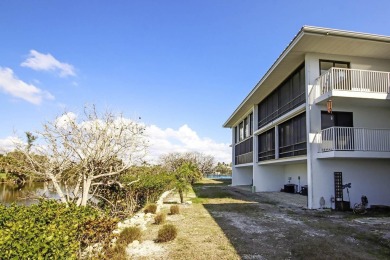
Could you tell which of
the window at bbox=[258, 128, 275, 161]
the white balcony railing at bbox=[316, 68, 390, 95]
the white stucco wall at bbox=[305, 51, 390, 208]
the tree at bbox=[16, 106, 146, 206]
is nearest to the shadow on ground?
the white stucco wall at bbox=[305, 51, 390, 208]

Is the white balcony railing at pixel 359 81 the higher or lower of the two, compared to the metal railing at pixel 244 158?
higher

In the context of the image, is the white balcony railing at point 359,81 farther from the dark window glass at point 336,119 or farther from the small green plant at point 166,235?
the small green plant at point 166,235

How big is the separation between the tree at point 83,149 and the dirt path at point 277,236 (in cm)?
258

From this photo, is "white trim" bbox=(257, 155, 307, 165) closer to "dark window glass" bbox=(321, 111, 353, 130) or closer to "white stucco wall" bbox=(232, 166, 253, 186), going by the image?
"dark window glass" bbox=(321, 111, 353, 130)

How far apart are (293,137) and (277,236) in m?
10.0

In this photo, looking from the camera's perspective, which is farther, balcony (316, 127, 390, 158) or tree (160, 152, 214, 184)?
tree (160, 152, 214, 184)

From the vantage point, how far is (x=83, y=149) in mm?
8930

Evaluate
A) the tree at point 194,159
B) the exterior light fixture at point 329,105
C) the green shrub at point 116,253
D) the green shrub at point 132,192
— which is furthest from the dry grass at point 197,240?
the tree at point 194,159

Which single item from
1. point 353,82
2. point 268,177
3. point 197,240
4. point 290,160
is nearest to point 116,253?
point 197,240

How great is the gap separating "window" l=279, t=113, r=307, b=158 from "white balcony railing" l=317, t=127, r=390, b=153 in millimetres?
1788

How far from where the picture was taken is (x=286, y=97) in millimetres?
18453

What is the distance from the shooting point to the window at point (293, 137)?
51.4 feet

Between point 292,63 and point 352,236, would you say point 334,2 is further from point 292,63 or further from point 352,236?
point 352,236

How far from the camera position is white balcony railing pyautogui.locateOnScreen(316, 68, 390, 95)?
14.0 metres
